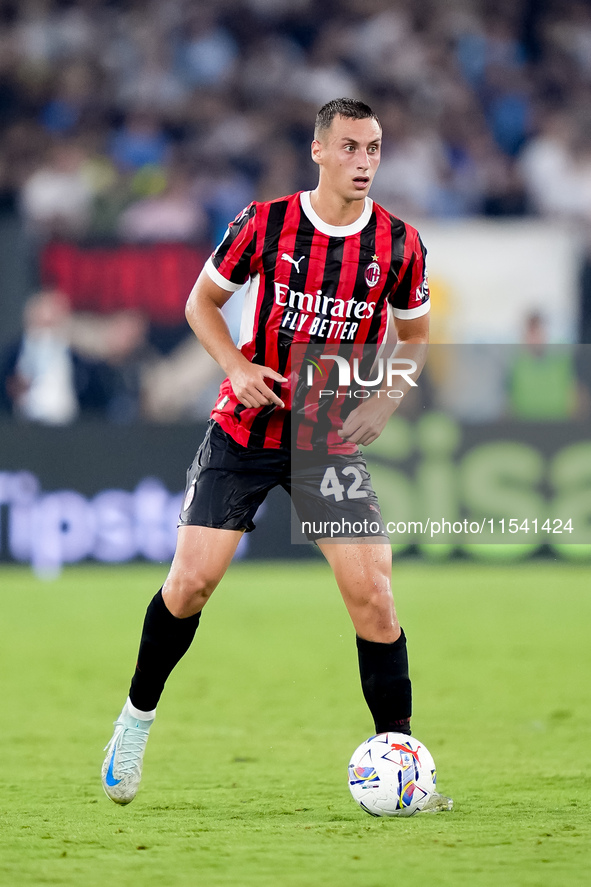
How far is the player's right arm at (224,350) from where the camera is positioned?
4121mm

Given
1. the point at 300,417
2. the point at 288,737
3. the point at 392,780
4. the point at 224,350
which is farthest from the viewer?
the point at 288,737

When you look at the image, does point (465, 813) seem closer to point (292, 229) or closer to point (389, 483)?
point (292, 229)

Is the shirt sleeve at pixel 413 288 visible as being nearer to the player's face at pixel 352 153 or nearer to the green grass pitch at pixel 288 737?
the player's face at pixel 352 153

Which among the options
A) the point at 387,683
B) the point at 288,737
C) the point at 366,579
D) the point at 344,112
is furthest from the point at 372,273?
the point at 288,737

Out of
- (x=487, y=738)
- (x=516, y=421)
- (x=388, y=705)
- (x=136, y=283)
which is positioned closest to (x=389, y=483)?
(x=516, y=421)

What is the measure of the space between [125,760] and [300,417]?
1.24 m

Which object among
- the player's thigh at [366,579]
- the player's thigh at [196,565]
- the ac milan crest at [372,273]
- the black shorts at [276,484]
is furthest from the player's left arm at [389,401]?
the player's thigh at [196,565]

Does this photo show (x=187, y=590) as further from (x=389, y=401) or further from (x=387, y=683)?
(x=389, y=401)

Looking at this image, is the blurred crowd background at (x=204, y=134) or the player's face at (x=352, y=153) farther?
the blurred crowd background at (x=204, y=134)

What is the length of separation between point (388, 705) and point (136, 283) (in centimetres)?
818

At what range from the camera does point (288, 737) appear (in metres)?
5.38

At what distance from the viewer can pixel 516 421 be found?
10.5 meters

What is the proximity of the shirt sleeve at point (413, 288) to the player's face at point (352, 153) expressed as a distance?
285 millimetres

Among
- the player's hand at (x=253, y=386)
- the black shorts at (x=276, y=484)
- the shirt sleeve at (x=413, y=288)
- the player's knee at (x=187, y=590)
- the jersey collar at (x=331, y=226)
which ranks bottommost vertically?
the player's knee at (x=187, y=590)
